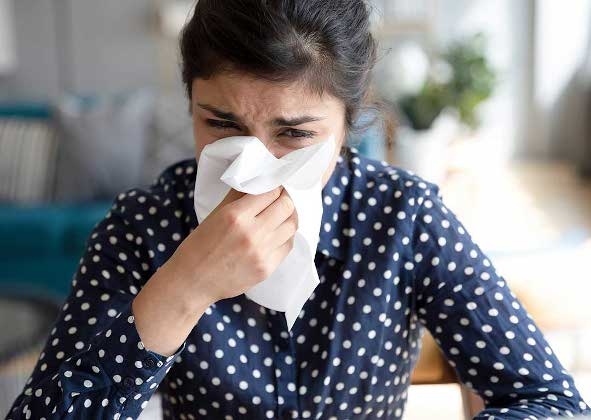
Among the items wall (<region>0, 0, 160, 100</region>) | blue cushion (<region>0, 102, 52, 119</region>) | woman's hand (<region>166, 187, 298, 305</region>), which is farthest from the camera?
wall (<region>0, 0, 160, 100</region>)

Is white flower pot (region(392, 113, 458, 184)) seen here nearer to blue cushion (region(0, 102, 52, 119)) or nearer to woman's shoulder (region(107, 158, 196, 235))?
woman's shoulder (region(107, 158, 196, 235))

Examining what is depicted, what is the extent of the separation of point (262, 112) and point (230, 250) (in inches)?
6.9

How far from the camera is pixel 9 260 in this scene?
3252 mm

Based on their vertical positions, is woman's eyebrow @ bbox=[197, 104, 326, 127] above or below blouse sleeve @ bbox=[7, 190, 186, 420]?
above

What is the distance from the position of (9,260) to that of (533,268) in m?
2.58

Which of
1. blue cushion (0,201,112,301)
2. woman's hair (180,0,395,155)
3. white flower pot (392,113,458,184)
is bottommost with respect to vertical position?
blue cushion (0,201,112,301)

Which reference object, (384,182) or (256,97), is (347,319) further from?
(256,97)

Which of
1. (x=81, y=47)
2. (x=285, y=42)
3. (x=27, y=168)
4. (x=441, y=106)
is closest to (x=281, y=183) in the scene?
(x=285, y=42)

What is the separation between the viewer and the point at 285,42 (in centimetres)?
91

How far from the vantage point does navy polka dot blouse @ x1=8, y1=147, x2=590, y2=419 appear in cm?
97

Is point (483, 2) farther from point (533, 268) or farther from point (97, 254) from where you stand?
point (97, 254)

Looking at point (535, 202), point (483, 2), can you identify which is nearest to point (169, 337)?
point (535, 202)

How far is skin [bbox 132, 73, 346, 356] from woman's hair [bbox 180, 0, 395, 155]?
19 mm

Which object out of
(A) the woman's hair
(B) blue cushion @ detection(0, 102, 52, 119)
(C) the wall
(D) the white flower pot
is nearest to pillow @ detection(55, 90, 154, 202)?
(B) blue cushion @ detection(0, 102, 52, 119)
